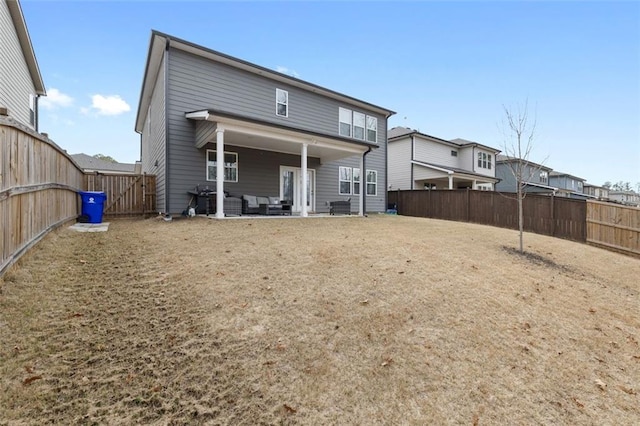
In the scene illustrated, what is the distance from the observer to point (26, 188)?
4523 mm

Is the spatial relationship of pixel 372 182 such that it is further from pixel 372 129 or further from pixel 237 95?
pixel 237 95

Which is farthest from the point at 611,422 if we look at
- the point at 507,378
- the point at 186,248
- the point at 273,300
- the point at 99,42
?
the point at 99,42

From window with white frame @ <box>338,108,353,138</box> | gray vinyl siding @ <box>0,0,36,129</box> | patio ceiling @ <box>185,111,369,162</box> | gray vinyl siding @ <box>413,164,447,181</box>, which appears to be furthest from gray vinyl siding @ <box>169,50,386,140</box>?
gray vinyl siding @ <box>413,164,447,181</box>

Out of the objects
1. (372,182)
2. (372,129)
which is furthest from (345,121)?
(372,182)

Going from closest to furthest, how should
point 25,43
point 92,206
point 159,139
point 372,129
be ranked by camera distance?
1. point 92,206
2. point 25,43
3. point 159,139
4. point 372,129

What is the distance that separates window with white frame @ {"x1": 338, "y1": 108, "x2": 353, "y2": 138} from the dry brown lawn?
38.4ft

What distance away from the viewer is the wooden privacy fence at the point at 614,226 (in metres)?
9.91

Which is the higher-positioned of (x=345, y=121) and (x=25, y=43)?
(x=25, y=43)

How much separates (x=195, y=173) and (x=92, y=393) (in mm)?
9911

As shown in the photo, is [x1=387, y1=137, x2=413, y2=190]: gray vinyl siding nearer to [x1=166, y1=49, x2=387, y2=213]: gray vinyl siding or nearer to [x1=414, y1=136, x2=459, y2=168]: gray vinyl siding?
[x1=414, y1=136, x2=459, y2=168]: gray vinyl siding

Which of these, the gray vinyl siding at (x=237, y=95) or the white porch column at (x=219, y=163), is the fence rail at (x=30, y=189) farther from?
the gray vinyl siding at (x=237, y=95)

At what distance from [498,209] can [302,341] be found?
1455cm

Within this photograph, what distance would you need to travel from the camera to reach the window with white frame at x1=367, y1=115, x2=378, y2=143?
17.4 meters

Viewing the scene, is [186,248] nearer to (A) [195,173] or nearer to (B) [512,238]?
(A) [195,173]
